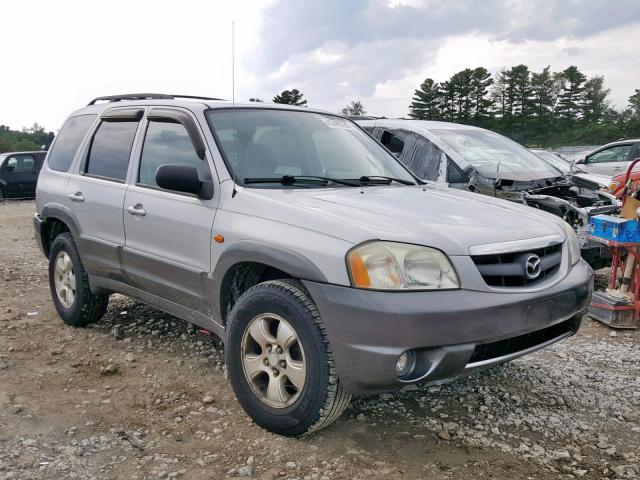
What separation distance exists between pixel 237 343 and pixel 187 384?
907mm

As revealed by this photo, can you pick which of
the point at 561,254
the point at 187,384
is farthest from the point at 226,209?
the point at 561,254

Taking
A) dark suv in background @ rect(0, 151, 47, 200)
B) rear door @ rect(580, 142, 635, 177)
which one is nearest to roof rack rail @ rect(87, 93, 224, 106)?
rear door @ rect(580, 142, 635, 177)

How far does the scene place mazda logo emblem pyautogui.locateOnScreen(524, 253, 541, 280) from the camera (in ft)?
9.75

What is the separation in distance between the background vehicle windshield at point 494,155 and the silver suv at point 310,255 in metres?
2.65

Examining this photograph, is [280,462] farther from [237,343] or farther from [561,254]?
[561,254]

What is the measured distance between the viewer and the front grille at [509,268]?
285 centimetres

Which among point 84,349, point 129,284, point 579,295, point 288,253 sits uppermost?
point 288,253

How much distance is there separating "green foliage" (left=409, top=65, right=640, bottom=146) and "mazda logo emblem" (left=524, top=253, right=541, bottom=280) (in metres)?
55.0

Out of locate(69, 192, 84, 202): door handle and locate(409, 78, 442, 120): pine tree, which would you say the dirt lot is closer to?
locate(69, 192, 84, 202): door handle

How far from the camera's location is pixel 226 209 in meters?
3.41

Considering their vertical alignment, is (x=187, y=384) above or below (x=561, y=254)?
below

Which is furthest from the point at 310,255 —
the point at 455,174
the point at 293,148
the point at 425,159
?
the point at 425,159

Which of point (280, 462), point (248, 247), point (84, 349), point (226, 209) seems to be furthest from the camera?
point (84, 349)

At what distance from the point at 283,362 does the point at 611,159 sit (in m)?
12.0
